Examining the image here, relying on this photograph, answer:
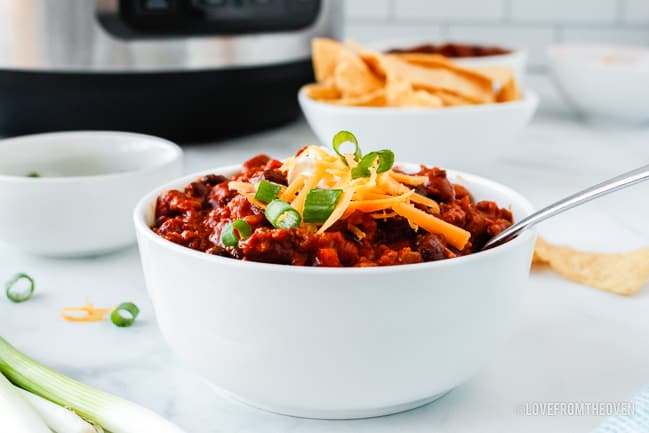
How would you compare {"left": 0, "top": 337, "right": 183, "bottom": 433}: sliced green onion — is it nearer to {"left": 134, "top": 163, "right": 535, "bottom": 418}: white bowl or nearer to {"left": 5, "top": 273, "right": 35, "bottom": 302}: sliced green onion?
{"left": 134, "top": 163, "right": 535, "bottom": 418}: white bowl

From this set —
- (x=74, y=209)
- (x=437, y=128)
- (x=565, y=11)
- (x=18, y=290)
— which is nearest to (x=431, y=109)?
(x=437, y=128)

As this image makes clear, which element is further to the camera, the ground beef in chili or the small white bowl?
the small white bowl

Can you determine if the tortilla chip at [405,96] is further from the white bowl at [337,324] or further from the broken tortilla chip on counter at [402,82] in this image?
the white bowl at [337,324]

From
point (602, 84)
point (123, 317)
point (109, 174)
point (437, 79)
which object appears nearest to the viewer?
point (123, 317)

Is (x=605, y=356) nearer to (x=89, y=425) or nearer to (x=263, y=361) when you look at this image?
(x=263, y=361)

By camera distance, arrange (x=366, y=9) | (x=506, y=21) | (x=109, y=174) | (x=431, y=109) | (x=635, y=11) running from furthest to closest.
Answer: (x=366, y=9) → (x=506, y=21) → (x=635, y=11) → (x=431, y=109) → (x=109, y=174)

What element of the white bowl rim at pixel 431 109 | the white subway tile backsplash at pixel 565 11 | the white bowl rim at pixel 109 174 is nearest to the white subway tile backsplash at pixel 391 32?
the white subway tile backsplash at pixel 565 11

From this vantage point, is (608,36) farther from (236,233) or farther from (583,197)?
(236,233)

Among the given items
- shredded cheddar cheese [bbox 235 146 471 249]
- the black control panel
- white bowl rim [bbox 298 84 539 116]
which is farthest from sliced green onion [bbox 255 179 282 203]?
the black control panel
